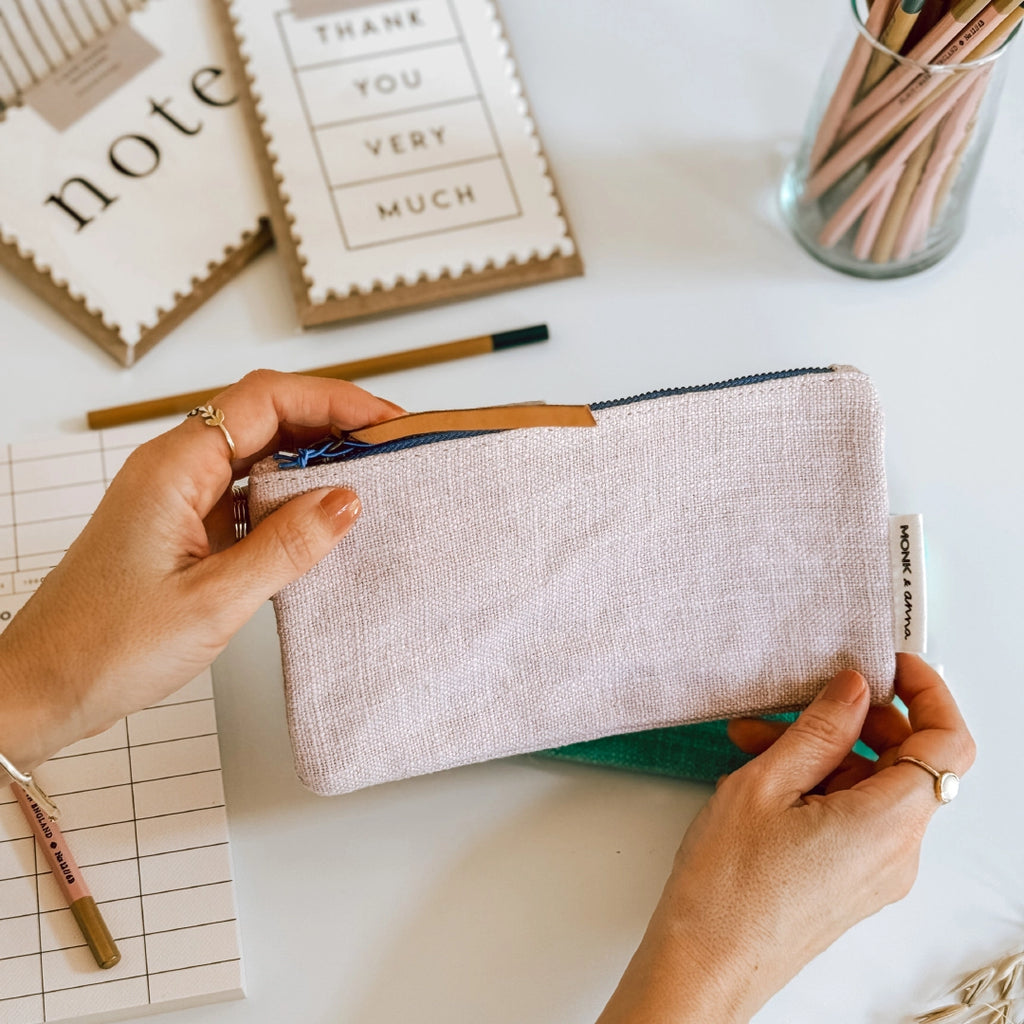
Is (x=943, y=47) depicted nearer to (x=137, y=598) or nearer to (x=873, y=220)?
(x=873, y=220)

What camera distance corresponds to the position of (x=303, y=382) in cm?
71

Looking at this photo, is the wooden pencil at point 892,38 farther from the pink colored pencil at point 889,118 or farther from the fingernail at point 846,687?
the fingernail at point 846,687

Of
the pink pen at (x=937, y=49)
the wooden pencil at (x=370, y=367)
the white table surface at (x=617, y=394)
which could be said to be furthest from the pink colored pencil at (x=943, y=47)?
the wooden pencil at (x=370, y=367)

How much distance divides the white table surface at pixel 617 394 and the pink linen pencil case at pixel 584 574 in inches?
4.8

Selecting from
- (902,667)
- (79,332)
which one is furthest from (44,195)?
(902,667)

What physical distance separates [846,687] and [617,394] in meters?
0.34

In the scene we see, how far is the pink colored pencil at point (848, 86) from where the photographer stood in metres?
0.75

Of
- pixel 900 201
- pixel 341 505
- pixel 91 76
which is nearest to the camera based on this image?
pixel 341 505

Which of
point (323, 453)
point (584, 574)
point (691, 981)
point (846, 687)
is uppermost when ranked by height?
point (323, 453)

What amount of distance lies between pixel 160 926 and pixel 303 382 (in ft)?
1.32

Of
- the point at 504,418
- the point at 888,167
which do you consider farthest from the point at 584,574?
the point at 888,167

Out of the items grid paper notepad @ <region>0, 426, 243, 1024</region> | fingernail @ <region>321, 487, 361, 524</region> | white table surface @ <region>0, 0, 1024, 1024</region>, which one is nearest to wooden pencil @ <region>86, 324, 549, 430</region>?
white table surface @ <region>0, 0, 1024, 1024</region>

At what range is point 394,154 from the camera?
94 centimetres

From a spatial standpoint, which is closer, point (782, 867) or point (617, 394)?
point (782, 867)
